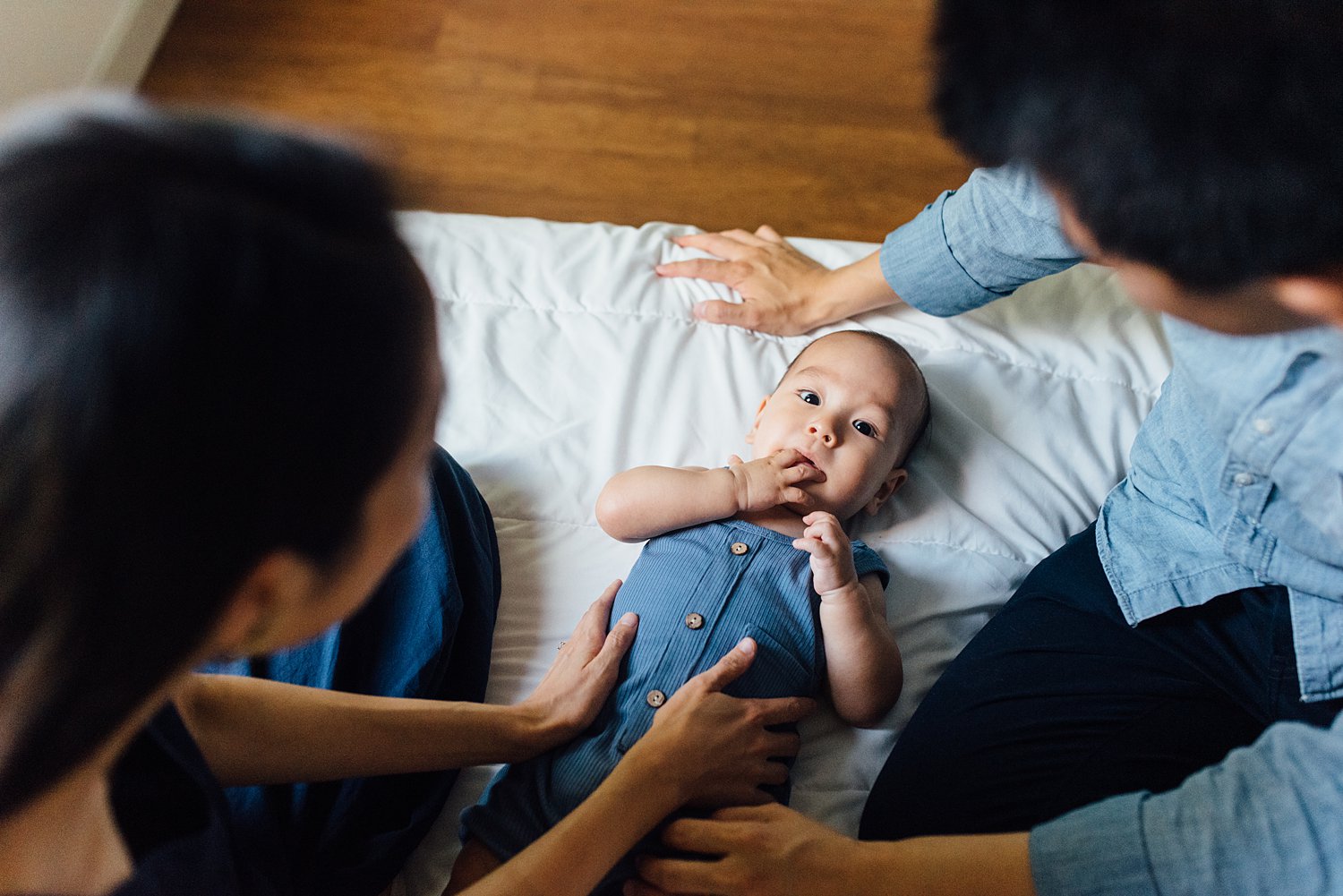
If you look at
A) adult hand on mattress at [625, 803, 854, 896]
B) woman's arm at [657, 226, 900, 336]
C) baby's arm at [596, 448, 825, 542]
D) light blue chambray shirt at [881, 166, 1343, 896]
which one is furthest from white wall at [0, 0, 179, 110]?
adult hand on mattress at [625, 803, 854, 896]

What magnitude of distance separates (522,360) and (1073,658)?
Answer: 2.50 feet

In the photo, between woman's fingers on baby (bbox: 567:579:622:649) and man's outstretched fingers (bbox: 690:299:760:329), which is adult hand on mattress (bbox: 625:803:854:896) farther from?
man's outstretched fingers (bbox: 690:299:760:329)

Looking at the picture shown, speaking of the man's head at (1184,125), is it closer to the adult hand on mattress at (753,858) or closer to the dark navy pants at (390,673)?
the adult hand on mattress at (753,858)

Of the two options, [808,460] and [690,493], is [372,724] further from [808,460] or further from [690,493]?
[808,460]

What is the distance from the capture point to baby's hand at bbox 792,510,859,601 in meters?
1.09

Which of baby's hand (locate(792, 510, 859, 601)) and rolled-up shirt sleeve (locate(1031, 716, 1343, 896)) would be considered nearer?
rolled-up shirt sleeve (locate(1031, 716, 1343, 896))

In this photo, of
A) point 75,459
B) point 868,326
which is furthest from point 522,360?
point 75,459

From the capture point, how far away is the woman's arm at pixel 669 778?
2.73ft

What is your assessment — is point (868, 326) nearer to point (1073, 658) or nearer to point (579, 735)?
point (1073, 658)

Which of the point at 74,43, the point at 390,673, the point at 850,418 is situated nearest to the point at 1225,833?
the point at 850,418

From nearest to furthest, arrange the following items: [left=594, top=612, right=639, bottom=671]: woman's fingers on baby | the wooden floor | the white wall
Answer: [left=594, top=612, right=639, bottom=671]: woman's fingers on baby → the white wall → the wooden floor

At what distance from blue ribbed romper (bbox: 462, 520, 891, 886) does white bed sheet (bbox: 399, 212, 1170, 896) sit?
0.24 ft

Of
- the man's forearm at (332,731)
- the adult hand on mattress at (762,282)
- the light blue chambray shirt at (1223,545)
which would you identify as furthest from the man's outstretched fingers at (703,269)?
the man's forearm at (332,731)

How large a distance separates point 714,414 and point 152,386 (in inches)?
37.4
